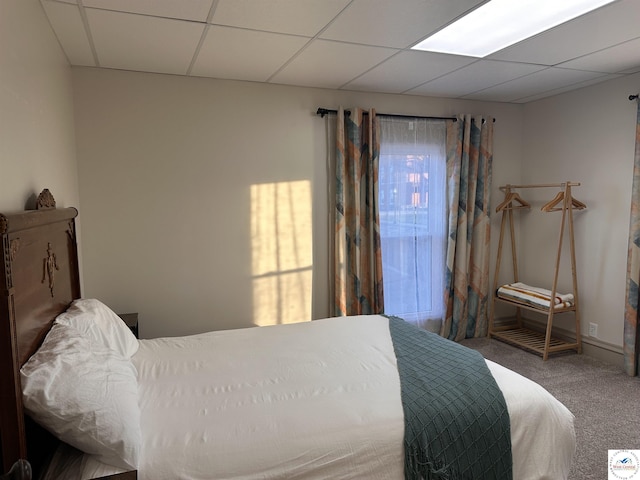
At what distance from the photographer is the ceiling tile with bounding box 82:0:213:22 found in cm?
202

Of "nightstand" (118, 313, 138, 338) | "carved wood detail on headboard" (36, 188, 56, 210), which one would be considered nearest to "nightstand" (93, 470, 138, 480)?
"carved wood detail on headboard" (36, 188, 56, 210)

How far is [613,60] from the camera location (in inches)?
118

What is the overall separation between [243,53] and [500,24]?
1560 millimetres

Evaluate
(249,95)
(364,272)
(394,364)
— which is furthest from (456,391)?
(249,95)

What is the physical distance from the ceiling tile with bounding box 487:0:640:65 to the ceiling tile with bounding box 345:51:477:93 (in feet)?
1.01

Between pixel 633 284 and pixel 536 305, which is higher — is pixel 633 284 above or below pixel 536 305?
above

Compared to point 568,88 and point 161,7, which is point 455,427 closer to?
point 161,7

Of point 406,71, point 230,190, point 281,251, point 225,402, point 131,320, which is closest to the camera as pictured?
point 225,402

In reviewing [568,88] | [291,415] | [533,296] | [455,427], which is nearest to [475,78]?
[568,88]

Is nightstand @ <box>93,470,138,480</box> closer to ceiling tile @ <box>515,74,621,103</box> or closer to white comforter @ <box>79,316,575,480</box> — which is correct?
white comforter @ <box>79,316,575,480</box>

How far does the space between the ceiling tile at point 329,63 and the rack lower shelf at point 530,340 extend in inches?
111

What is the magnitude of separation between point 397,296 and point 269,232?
138cm

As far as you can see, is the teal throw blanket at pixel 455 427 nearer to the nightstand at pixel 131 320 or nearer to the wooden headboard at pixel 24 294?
the wooden headboard at pixel 24 294

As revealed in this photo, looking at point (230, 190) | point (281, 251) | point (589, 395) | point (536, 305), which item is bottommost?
point (589, 395)
